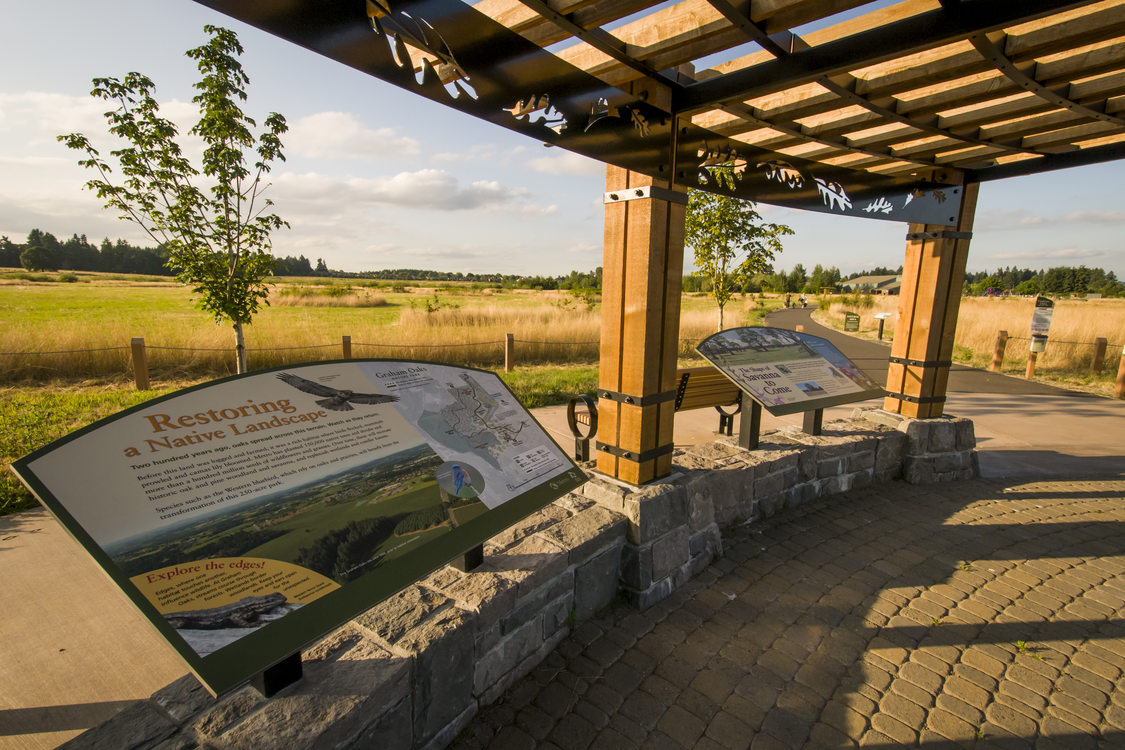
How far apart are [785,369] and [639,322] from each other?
190cm

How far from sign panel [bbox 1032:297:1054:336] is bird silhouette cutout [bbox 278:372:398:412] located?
13.3 meters

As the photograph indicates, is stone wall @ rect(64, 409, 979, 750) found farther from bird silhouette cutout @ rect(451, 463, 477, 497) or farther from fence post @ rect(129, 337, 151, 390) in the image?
fence post @ rect(129, 337, 151, 390)

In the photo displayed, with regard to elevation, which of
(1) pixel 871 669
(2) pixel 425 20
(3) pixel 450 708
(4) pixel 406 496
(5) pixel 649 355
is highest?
(2) pixel 425 20

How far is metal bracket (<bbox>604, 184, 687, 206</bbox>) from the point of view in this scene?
9.47 ft

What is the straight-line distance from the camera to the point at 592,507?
3.02 m

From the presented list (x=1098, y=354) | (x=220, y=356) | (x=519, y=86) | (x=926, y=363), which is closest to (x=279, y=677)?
(x=519, y=86)

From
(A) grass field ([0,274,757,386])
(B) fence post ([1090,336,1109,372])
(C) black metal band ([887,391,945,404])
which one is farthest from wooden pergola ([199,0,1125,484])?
(B) fence post ([1090,336,1109,372])

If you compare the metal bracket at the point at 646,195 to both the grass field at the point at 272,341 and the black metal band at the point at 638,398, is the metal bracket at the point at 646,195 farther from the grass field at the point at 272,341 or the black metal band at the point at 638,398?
the grass field at the point at 272,341

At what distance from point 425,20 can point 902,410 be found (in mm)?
5480

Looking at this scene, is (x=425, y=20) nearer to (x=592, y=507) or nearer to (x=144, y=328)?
(x=592, y=507)

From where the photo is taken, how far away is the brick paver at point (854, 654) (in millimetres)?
2160

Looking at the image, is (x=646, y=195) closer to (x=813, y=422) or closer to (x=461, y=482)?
(x=461, y=482)

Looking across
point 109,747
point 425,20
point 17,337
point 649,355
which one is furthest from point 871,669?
point 17,337

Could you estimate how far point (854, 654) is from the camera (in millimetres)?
2621
